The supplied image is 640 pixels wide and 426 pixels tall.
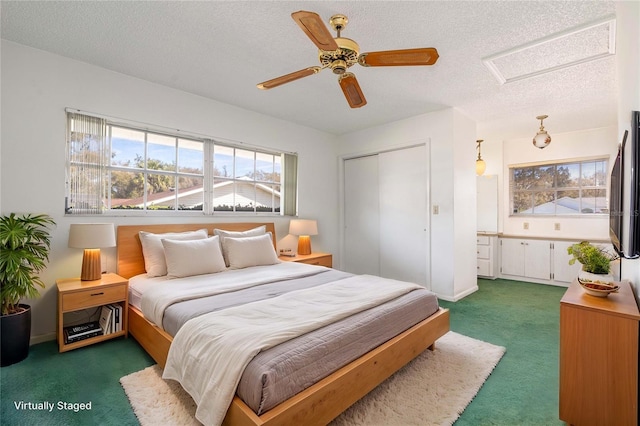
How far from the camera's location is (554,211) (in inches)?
207

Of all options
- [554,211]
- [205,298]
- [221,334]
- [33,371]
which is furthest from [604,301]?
[554,211]

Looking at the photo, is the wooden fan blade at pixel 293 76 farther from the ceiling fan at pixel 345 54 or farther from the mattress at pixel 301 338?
the mattress at pixel 301 338

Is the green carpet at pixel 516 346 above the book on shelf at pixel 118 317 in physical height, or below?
below

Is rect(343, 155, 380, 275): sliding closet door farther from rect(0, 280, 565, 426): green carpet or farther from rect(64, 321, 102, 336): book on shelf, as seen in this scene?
rect(64, 321, 102, 336): book on shelf

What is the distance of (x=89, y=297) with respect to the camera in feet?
8.07

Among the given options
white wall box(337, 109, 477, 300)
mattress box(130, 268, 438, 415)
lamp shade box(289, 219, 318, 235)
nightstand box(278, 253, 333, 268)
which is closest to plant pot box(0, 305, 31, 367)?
mattress box(130, 268, 438, 415)

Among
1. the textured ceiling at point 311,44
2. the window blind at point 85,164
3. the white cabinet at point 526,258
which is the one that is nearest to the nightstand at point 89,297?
the window blind at point 85,164

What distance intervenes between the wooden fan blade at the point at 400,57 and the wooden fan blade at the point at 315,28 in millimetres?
280

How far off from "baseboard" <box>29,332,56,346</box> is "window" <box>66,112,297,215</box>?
3.72 feet

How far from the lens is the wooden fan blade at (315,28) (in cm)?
146

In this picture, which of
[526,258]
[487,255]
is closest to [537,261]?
[526,258]

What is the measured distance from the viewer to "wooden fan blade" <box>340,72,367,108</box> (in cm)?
219

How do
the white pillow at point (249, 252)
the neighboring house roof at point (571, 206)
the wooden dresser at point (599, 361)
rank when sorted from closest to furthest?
the wooden dresser at point (599, 361), the white pillow at point (249, 252), the neighboring house roof at point (571, 206)

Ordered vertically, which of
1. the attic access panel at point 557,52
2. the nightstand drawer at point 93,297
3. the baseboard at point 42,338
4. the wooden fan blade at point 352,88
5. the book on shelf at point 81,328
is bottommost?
the baseboard at point 42,338
